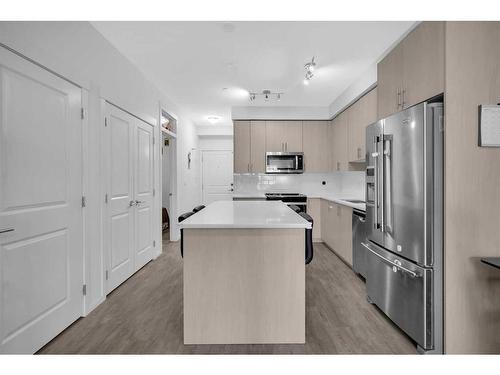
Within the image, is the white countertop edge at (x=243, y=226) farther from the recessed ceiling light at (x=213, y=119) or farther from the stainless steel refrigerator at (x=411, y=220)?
the recessed ceiling light at (x=213, y=119)

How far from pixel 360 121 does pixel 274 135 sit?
183 cm

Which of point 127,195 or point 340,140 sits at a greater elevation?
point 340,140

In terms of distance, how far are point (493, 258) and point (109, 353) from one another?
8.45ft

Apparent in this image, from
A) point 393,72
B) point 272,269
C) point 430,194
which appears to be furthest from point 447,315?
point 393,72

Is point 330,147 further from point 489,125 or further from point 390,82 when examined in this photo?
point 489,125

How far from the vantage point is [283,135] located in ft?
18.2

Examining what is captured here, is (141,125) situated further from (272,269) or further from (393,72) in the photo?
(393,72)

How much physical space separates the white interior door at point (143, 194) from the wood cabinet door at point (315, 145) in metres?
2.90

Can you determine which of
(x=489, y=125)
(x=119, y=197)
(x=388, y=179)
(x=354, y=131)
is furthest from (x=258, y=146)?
(x=489, y=125)

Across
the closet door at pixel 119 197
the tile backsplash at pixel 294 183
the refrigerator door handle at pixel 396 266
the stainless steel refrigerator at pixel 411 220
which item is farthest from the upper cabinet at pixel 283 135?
the refrigerator door handle at pixel 396 266

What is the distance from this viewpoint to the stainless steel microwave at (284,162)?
5.49m

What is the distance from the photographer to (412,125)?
6.61ft

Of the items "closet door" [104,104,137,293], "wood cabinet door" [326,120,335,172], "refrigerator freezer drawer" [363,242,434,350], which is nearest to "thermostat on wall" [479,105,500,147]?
"refrigerator freezer drawer" [363,242,434,350]

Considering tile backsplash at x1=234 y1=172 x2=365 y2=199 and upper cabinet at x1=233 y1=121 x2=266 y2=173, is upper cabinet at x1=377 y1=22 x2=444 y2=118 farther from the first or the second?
tile backsplash at x1=234 y1=172 x2=365 y2=199
